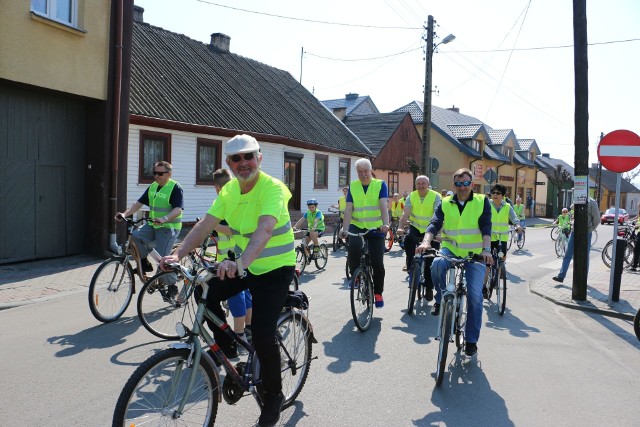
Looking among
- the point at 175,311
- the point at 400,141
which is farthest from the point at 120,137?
the point at 400,141

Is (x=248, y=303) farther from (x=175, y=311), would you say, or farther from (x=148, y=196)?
(x=148, y=196)

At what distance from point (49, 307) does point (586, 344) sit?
6.87m

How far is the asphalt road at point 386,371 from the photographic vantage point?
3967 mm

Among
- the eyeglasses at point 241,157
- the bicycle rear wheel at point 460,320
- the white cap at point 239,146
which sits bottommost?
the bicycle rear wheel at point 460,320

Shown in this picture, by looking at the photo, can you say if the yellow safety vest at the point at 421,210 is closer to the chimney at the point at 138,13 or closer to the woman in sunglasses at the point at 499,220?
the woman in sunglasses at the point at 499,220

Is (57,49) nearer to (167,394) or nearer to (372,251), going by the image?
(372,251)

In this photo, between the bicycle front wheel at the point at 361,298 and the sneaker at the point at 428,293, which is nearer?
the bicycle front wheel at the point at 361,298

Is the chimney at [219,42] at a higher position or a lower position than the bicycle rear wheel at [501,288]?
higher

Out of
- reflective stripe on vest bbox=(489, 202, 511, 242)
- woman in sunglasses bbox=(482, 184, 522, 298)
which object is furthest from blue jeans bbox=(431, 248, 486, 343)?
reflective stripe on vest bbox=(489, 202, 511, 242)

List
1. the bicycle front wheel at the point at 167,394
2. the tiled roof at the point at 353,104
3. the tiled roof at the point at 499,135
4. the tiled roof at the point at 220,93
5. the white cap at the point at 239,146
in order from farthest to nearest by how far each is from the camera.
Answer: the tiled roof at the point at 499,135 → the tiled roof at the point at 353,104 → the tiled roof at the point at 220,93 → the white cap at the point at 239,146 → the bicycle front wheel at the point at 167,394

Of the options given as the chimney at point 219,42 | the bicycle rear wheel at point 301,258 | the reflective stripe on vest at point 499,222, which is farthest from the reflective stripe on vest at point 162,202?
the chimney at point 219,42

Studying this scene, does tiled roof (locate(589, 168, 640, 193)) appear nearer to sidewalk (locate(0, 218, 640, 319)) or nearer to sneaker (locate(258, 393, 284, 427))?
sidewalk (locate(0, 218, 640, 319))

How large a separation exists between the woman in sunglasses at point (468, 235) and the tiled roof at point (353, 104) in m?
38.9

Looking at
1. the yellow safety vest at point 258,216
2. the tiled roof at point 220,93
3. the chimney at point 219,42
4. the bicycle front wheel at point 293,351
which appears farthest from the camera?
the chimney at point 219,42
